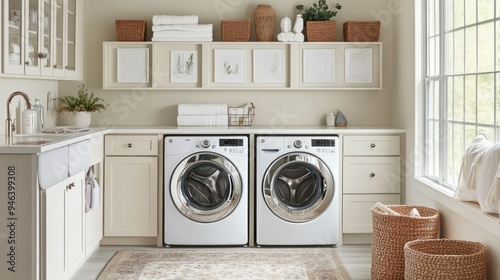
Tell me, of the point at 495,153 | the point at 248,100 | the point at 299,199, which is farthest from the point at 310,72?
the point at 495,153

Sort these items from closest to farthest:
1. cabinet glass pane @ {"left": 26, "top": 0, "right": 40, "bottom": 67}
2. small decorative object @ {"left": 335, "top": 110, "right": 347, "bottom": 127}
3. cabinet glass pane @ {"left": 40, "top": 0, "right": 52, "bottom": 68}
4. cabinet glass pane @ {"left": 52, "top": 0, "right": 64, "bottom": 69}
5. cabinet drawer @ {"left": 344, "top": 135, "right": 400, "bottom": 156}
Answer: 1. cabinet glass pane @ {"left": 26, "top": 0, "right": 40, "bottom": 67}
2. cabinet glass pane @ {"left": 40, "top": 0, "right": 52, "bottom": 68}
3. cabinet glass pane @ {"left": 52, "top": 0, "right": 64, "bottom": 69}
4. cabinet drawer @ {"left": 344, "top": 135, "right": 400, "bottom": 156}
5. small decorative object @ {"left": 335, "top": 110, "right": 347, "bottom": 127}

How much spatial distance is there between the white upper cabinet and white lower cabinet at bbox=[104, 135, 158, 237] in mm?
666

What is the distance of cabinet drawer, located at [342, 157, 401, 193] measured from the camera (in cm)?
502

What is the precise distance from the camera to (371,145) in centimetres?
501

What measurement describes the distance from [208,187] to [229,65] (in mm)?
1087

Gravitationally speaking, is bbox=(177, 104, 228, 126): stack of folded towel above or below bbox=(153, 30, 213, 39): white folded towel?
below

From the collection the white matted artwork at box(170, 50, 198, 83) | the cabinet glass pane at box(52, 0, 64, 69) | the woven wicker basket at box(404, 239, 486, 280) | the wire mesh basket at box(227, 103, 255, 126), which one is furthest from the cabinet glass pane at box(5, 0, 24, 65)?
the woven wicker basket at box(404, 239, 486, 280)

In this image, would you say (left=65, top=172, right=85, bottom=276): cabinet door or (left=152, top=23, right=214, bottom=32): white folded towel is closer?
(left=65, top=172, right=85, bottom=276): cabinet door

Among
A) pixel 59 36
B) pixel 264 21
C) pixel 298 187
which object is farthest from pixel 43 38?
pixel 298 187

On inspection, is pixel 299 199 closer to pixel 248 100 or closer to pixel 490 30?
pixel 248 100

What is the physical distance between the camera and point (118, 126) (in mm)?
5406

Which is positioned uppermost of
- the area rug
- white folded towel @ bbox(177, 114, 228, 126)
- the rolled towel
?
the rolled towel

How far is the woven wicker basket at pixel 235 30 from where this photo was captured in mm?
5320

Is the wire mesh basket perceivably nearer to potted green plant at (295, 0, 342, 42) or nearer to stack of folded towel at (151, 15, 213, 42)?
stack of folded towel at (151, 15, 213, 42)
